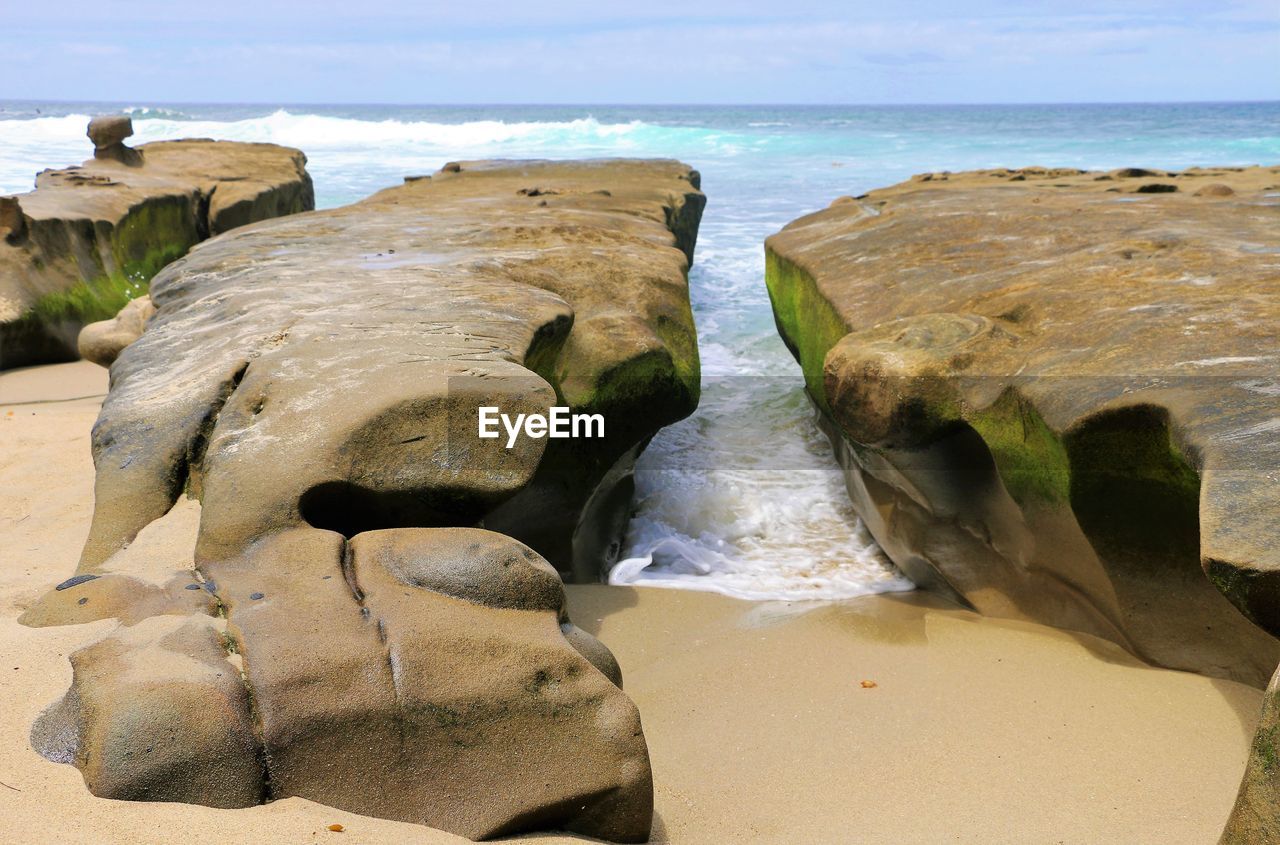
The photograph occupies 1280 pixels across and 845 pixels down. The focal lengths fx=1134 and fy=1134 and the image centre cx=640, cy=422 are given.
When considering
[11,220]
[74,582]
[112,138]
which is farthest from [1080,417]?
[112,138]

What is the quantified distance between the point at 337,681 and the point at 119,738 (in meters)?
0.37

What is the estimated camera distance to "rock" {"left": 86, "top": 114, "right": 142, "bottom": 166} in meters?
9.73

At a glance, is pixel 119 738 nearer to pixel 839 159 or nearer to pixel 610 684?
pixel 610 684

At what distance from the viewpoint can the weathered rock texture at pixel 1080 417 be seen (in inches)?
107

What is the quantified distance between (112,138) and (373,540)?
28.8 ft

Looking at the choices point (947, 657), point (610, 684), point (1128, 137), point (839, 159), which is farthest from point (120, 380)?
point (1128, 137)

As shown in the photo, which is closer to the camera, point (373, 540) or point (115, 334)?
point (373, 540)

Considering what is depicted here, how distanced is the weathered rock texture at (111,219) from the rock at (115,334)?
1.84 metres

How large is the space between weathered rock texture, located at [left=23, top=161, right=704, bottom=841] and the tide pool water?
0.54m

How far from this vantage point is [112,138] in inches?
388

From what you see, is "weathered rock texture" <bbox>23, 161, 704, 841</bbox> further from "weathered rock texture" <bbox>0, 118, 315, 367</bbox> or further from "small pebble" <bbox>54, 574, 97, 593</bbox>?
"weathered rock texture" <bbox>0, 118, 315, 367</bbox>

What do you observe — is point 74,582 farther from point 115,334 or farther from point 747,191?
point 747,191

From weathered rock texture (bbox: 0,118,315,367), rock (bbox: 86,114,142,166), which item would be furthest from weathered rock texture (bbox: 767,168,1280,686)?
rock (bbox: 86,114,142,166)

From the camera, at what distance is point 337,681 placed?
2082 mm
